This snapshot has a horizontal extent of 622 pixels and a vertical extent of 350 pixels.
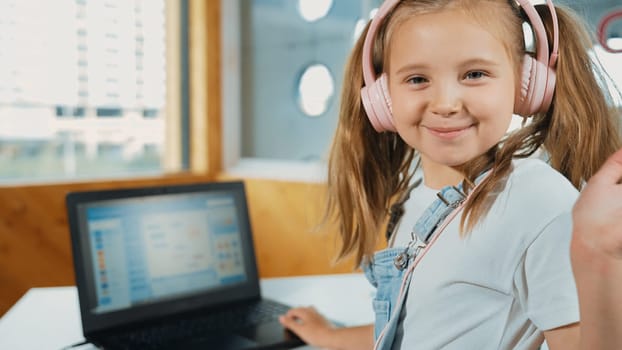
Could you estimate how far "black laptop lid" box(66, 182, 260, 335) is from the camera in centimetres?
104

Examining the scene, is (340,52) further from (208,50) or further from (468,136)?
(468,136)

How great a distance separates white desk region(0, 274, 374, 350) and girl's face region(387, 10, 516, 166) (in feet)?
1.74

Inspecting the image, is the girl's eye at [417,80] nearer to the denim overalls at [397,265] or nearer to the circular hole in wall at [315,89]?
the denim overalls at [397,265]

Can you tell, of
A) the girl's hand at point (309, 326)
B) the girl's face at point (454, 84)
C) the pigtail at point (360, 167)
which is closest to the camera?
the girl's face at point (454, 84)

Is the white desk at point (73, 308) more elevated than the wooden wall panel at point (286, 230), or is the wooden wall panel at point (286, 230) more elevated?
the white desk at point (73, 308)

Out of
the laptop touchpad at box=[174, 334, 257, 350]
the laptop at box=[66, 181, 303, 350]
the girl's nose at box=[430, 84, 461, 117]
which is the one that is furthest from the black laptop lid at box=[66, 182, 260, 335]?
the girl's nose at box=[430, 84, 461, 117]

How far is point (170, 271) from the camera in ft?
3.69

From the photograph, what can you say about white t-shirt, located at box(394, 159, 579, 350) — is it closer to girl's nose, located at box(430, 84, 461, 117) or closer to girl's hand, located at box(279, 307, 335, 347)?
girl's nose, located at box(430, 84, 461, 117)

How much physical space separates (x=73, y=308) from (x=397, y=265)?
2.63 ft

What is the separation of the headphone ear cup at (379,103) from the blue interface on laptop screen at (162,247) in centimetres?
63

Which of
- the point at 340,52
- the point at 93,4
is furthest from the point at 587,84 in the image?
the point at 93,4

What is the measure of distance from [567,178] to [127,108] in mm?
2506

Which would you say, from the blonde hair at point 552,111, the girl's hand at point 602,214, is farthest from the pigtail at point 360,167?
the girl's hand at point 602,214

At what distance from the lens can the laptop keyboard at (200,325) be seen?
995mm
